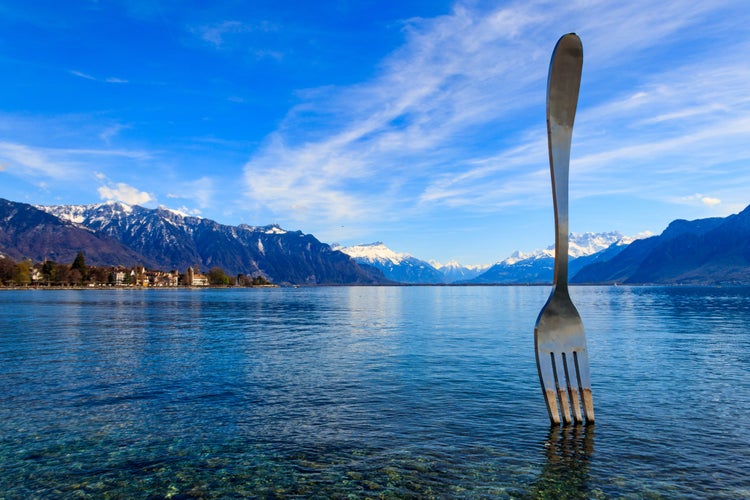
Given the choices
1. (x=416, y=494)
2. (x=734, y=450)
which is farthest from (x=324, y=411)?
(x=734, y=450)

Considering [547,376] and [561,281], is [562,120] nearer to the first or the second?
[561,281]

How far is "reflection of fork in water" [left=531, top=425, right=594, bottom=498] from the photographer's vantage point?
14.0 meters

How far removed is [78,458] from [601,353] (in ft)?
128

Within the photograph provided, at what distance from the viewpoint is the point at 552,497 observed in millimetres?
13664

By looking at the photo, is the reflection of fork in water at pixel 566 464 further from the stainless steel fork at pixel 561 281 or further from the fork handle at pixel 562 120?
the fork handle at pixel 562 120

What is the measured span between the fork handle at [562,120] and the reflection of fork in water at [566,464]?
588 centimetres

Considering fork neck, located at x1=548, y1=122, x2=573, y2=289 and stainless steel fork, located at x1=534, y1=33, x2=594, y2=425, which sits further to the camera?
fork neck, located at x1=548, y1=122, x2=573, y2=289

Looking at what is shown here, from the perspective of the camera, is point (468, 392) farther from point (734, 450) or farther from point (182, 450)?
point (182, 450)

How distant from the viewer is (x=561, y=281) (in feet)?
52.4

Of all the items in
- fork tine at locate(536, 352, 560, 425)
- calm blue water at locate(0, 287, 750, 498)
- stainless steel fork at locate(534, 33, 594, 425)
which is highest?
stainless steel fork at locate(534, 33, 594, 425)

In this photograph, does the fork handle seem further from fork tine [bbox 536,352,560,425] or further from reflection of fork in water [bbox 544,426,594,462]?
reflection of fork in water [bbox 544,426,594,462]

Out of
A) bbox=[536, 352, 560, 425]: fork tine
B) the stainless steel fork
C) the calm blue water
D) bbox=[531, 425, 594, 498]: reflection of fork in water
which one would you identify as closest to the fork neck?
the stainless steel fork

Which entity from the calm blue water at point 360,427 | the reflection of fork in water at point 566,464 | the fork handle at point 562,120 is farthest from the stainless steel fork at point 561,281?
the calm blue water at point 360,427

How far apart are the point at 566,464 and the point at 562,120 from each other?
11.2 meters
